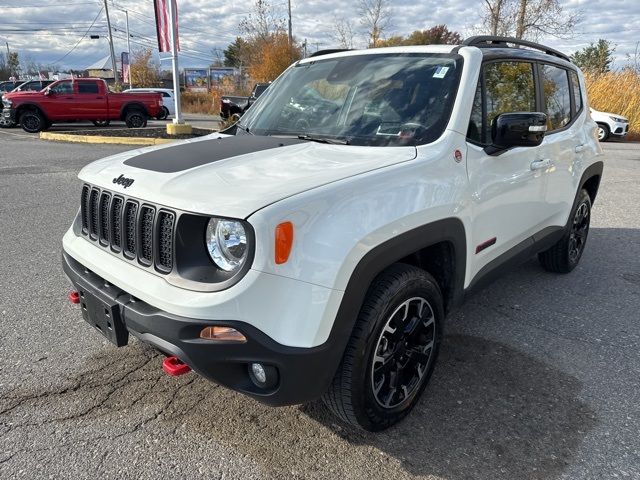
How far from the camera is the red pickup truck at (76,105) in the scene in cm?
1750

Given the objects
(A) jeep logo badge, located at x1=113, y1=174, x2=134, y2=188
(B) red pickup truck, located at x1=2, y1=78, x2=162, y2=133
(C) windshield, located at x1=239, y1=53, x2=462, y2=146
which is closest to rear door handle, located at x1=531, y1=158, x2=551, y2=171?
(C) windshield, located at x1=239, y1=53, x2=462, y2=146

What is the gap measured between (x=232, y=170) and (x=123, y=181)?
517 mm

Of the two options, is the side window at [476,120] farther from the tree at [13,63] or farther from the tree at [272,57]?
the tree at [13,63]

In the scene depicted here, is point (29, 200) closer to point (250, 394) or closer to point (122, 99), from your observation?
point (250, 394)

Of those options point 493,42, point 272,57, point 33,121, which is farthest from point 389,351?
point 272,57

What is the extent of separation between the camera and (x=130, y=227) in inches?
89.7

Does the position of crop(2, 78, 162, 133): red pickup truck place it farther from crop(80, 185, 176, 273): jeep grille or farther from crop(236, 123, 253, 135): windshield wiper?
crop(80, 185, 176, 273): jeep grille

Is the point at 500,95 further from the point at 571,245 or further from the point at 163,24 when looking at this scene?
the point at 163,24

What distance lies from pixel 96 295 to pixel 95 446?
0.71 m

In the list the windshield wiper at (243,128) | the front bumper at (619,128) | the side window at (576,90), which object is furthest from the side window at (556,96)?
the front bumper at (619,128)

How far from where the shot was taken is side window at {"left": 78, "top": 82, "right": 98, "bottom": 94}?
18312 mm

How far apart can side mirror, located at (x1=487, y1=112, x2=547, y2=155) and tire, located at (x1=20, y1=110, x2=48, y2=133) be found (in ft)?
61.6

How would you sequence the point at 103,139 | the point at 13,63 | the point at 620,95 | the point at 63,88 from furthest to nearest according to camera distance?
1. the point at 13,63
2. the point at 620,95
3. the point at 63,88
4. the point at 103,139

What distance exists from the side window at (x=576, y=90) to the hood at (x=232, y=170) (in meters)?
2.62
